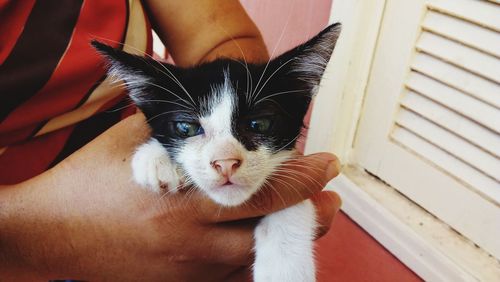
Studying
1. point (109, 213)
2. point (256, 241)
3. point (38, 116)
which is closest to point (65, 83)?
point (38, 116)

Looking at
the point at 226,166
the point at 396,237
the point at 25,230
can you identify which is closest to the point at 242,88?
the point at 226,166

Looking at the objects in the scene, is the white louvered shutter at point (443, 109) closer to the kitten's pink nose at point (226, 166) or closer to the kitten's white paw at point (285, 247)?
the kitten's white paw at point (285, 247)

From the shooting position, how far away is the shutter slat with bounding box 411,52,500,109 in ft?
3.59

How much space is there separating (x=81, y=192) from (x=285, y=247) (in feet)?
1.08

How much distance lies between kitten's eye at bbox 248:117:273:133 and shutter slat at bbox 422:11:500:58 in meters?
0.58

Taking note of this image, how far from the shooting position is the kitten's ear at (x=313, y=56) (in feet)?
2.53

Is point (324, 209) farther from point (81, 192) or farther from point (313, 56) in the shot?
point (81, 192)

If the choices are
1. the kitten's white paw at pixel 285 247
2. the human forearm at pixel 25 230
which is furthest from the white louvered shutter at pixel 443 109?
the human forearm at pixel 25 230

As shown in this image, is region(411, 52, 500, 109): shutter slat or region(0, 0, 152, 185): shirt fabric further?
region(411, 52, 500, 109): shutter slat

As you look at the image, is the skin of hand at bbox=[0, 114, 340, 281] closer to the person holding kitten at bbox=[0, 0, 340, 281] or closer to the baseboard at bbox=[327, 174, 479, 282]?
the person holding kitten at bbox=[0, 0, 340, 281]

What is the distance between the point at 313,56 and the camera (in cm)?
80

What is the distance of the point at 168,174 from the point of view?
2.54 ft

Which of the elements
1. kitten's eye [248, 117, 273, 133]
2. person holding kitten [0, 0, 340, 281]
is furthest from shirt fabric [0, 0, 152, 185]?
kitten's eye [248, 117, 273, 133]

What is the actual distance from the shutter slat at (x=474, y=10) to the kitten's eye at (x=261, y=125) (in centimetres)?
59
